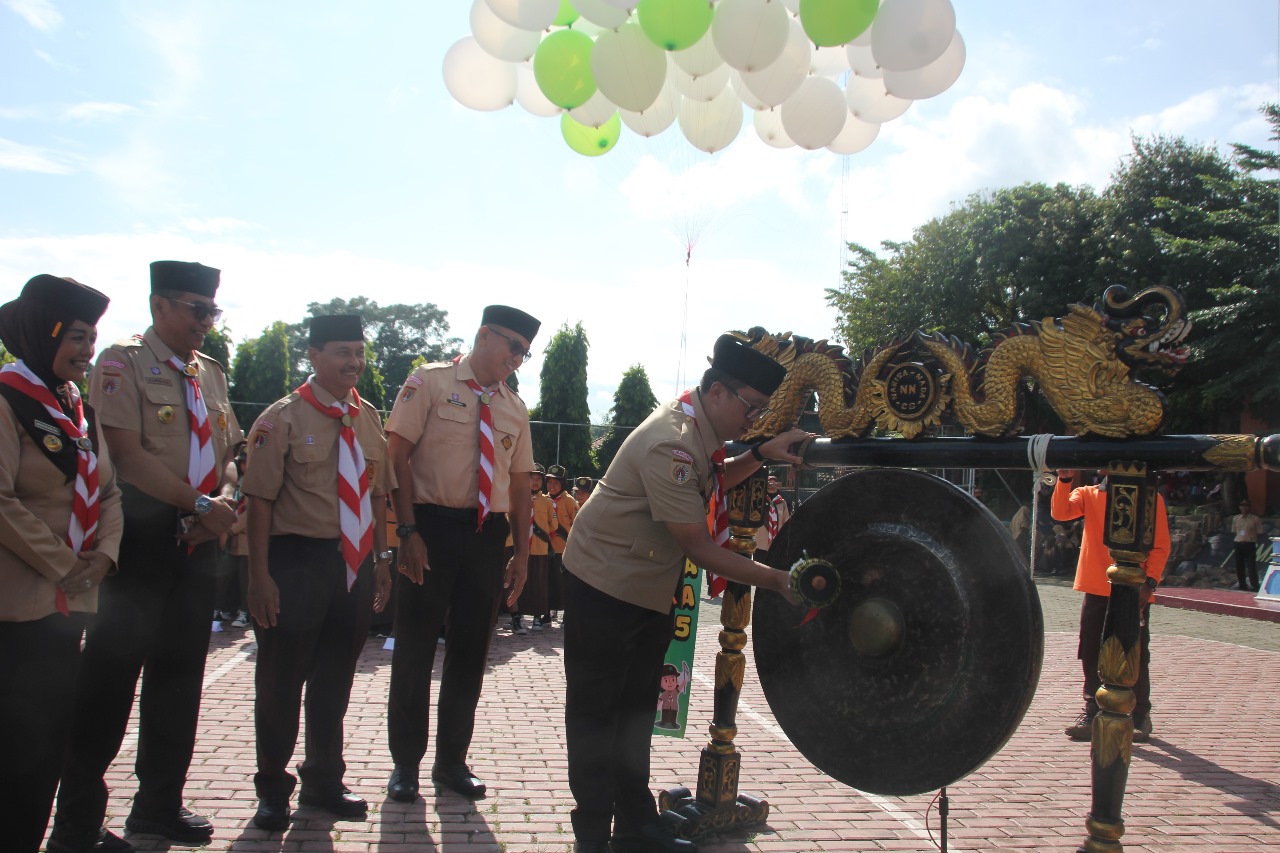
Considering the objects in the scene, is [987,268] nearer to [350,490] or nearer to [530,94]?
[530,94]

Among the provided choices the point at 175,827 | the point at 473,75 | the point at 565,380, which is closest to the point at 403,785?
the point at 175,827

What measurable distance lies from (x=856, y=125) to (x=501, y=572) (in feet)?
16.0

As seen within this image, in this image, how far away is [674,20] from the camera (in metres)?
6.07

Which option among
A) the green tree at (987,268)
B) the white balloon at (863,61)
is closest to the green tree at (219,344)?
the green tree at (987,268)

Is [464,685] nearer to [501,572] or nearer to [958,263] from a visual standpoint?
[501,572]

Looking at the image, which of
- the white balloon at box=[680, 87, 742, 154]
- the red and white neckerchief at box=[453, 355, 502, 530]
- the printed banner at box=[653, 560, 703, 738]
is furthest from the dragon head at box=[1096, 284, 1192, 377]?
the white balloon at box=[680, 87, 742, 154]

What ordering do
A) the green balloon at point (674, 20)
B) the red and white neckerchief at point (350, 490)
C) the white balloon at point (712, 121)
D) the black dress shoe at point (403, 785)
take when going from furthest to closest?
the white balloon at point (712, 121) < the green balloon at point (674, 20) < the black dress shoe at point (403, 785) < the red and white neckerchief at point (350, 490)

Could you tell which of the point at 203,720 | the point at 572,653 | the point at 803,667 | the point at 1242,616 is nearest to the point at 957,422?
the point at 803,667

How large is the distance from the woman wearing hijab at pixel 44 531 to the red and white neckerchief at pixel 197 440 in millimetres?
461

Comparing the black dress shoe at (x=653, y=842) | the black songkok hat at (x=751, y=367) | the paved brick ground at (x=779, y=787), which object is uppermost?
the black songkok hat at (x=751, y=367)

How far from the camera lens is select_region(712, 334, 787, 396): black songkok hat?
12.4ft

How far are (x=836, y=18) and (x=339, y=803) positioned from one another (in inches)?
211

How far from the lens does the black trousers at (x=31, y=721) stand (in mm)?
3012

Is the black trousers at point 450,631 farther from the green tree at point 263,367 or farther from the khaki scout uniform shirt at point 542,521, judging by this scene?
the green tree at point 263,367
